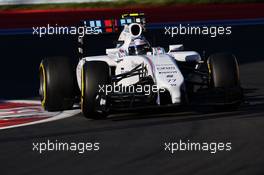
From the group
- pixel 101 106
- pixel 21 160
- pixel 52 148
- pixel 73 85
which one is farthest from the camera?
pixel 73 85

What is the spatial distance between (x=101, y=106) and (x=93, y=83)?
0.29 metres

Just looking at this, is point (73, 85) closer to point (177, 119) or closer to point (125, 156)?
point (177, 119)

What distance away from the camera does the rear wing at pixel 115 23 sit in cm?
1141

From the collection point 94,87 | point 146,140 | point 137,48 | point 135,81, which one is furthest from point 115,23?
point 146,140

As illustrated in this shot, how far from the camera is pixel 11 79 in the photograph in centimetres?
1509

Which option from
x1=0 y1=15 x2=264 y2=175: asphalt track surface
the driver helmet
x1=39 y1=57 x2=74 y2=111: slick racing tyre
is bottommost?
x1=0 y1=15 x2=264 y2=175: asphalt track surface

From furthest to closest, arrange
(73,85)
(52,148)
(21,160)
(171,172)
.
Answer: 1. (73,85)
2. (52,148)
3. (21,160)
4. (171,172)

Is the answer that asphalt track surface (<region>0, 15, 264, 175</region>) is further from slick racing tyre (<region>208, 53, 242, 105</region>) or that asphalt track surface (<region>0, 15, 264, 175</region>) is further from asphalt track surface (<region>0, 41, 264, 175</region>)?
slick racing tyre (<region>208, 53, 242, 105</region>)

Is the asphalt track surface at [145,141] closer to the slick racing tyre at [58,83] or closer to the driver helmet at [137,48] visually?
the slick racing tyre at [58,83]

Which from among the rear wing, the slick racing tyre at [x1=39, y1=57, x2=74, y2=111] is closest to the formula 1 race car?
the slick racing tyre at [x1=39, y1=57, x2=74, y2=111]

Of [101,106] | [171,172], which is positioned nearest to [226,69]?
[101,106]

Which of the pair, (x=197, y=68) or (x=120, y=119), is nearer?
(x=120, y=119)

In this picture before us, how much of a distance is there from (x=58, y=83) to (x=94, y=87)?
2.99ft

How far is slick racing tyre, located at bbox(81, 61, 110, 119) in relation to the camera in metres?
9.83
